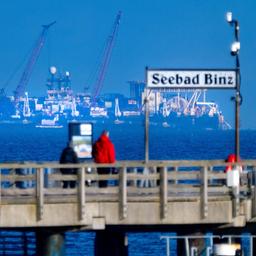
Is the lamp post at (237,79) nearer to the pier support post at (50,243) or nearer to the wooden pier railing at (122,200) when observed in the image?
the wooden pier railing at (122,200)

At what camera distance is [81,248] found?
55.3 metres

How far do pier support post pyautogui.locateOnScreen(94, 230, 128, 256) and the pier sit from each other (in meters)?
2.86

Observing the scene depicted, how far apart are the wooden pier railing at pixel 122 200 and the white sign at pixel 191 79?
332 centimetres

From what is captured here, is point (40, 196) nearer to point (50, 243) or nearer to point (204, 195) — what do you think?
point (50, 243)

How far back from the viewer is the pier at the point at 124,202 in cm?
3325

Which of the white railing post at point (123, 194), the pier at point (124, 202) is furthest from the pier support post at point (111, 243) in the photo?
the white railing post at point (123, 194)

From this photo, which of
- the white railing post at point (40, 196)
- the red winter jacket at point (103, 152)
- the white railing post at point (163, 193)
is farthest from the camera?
the red winter jacket at point (103, 152)

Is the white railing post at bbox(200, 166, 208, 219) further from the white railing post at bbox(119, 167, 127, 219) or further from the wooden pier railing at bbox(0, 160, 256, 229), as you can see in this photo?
the white railing post at bbox(119, 167, 127, 219)

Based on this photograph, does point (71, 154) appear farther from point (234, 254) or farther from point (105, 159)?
point (234, 254)

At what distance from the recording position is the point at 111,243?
38219mm

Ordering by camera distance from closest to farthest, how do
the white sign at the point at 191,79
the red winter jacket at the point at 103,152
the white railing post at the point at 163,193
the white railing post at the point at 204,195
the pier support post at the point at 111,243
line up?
the white railing post at the point at 163,193 < the white railing post at the point at 204,195 < the red winter jacket at the point at 103,152 < the white sign at the point at 191,79 < the pier support post at the point at 111,243

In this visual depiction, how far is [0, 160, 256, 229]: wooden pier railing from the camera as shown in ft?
109

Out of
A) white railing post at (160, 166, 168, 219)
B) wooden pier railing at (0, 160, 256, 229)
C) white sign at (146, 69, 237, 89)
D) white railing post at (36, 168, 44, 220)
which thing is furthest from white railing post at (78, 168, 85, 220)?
white sign at (146, 69, 237, 89)

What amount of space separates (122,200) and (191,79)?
18.4 ft
